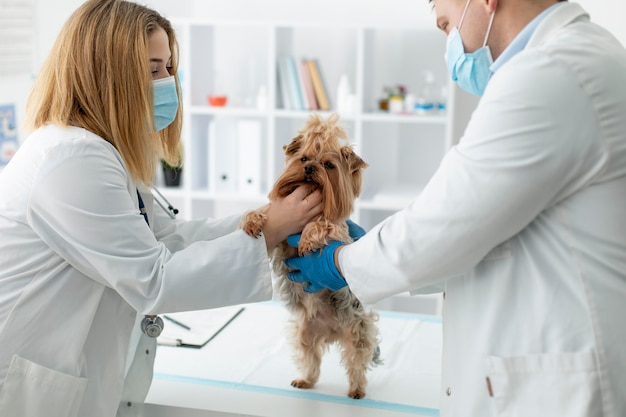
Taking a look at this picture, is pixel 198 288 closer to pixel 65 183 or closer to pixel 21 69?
pixel 65 183

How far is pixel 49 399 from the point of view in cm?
157

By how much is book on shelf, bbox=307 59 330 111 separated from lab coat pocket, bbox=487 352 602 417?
3.00 meters

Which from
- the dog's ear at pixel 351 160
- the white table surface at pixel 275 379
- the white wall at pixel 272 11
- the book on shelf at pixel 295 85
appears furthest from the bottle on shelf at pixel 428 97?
the dog's ear at pixel 351 160

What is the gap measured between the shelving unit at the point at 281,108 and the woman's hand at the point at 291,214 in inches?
89.7

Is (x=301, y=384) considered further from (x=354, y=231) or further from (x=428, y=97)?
(x=428, y=97)

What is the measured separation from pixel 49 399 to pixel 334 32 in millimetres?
3330

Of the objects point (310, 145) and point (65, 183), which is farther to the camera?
point (310, 145)

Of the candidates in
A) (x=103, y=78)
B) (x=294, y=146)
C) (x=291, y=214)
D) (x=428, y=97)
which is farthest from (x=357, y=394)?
(x=428, y=97)

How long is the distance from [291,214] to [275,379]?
537 millimetres

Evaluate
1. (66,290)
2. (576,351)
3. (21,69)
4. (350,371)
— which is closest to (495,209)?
(576,351)

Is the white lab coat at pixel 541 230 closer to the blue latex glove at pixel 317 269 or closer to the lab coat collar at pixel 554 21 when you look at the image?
the lab coat collar at pixel 554 21

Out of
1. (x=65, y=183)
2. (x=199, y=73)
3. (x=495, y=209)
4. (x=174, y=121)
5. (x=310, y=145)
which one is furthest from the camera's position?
Result: (x=199, y=73)

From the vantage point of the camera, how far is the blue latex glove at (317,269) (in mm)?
1679

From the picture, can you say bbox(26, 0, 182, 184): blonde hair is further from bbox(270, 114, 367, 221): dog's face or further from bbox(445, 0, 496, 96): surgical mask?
bbox(445, 0, 496, 96): surgical mask
